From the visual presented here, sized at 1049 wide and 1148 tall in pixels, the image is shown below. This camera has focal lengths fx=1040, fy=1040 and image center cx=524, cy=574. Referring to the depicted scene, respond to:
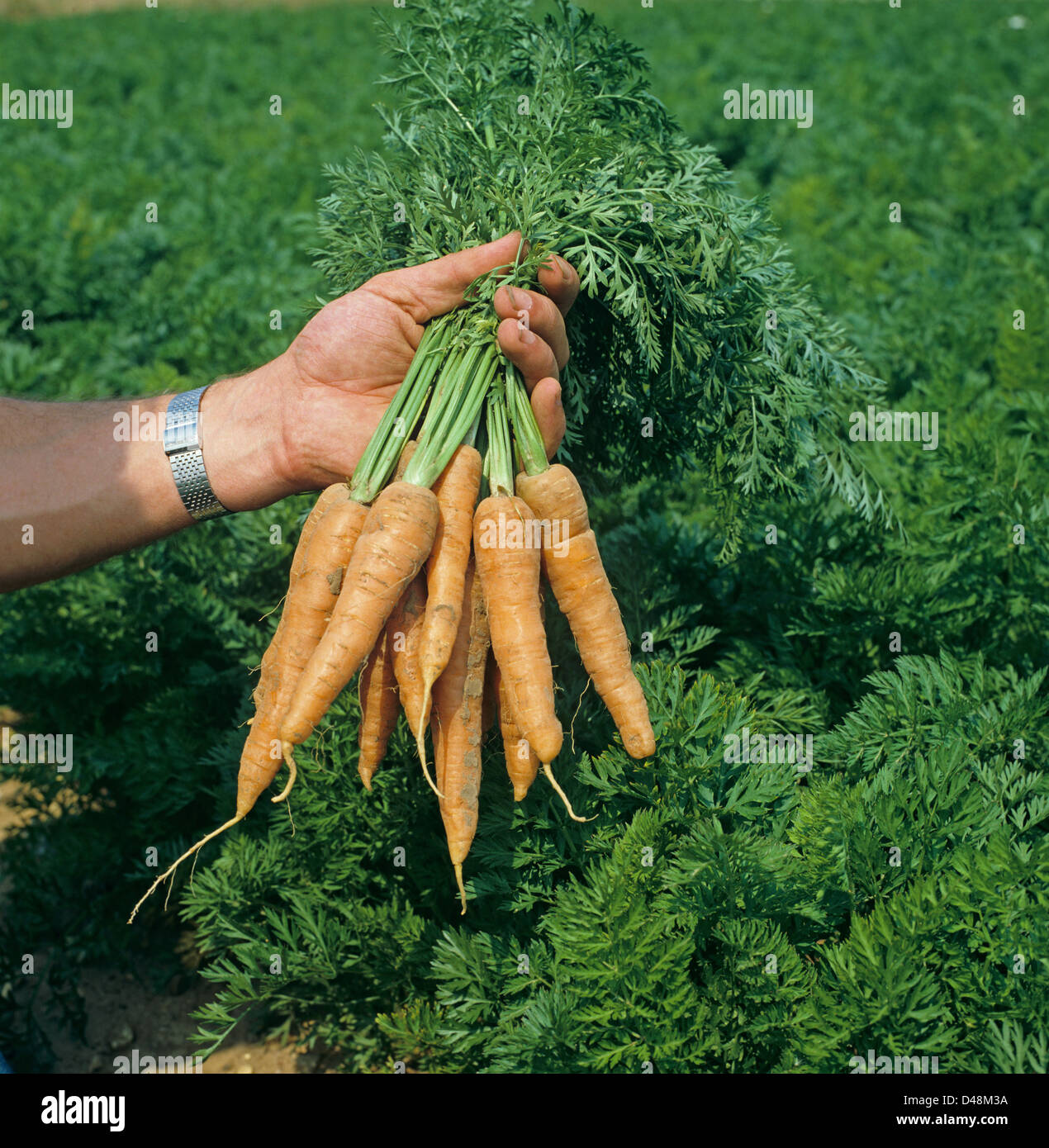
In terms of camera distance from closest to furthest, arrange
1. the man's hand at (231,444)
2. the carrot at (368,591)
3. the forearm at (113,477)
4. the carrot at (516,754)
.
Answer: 1. the carrot at (368,591)
2. the carrot at (516,754)
3. the man's hand at (231,444)
4. the forearm at (113,477)

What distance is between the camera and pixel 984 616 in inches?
139

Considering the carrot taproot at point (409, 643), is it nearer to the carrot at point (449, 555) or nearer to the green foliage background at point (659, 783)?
Result: the carrot at point (449, 555)

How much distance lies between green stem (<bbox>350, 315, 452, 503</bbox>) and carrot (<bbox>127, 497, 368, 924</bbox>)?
6 cm

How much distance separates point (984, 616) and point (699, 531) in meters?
1.04

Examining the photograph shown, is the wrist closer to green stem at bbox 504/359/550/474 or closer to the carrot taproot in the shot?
the carrot taproot

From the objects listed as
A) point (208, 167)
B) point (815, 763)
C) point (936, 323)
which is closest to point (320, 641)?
point (815, 763)

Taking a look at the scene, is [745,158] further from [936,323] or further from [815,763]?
[815,763]

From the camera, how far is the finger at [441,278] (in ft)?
8.19

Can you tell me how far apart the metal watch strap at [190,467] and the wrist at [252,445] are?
0.7 inches

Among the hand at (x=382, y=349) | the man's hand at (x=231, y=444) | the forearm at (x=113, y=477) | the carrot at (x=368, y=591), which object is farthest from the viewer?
the forearm at (x=113, y=477)

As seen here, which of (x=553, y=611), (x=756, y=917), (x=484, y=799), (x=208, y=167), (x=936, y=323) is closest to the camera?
(x=756, y=917)

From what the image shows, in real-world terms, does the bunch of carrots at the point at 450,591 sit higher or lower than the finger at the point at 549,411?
lower

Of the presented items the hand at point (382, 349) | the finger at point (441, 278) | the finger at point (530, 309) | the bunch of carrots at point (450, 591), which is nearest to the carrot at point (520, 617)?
the bunch of carrots at point (450, 591)
